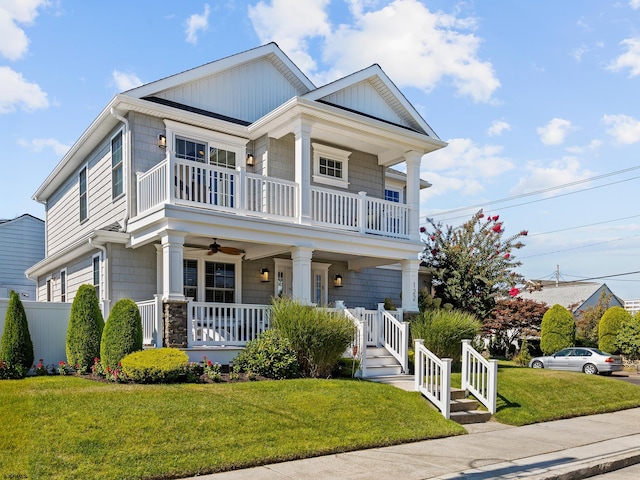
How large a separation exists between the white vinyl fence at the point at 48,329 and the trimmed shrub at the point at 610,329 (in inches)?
948

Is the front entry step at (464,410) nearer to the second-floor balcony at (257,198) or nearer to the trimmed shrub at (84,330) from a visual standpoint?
the second-floor balcony at (257,198)

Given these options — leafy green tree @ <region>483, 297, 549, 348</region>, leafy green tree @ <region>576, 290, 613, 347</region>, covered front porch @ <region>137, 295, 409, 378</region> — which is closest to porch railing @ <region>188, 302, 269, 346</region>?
covered front porch @ <region>137, 295, 409, 378</region>

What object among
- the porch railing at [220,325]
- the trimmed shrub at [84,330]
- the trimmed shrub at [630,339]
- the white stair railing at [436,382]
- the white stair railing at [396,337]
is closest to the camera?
the white stair railing at [436,382]

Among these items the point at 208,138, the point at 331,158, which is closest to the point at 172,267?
the point at 208,138

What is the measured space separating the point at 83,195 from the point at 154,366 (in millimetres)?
9311

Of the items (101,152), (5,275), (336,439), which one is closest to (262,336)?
(336,439)

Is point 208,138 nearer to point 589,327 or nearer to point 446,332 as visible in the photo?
point 446,332

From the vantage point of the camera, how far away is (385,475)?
698 cm

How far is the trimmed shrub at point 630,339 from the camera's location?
26.7 m

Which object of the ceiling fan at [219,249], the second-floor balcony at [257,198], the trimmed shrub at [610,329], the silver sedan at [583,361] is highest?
the second-floor balcony at [257,198]

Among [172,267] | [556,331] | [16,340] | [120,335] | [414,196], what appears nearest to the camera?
[120,335]

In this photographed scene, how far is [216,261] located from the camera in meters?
15.5

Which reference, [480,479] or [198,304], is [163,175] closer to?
[198,304]

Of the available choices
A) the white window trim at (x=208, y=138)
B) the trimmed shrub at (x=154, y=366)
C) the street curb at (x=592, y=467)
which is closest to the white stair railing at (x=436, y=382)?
the street curb at (x=592, y=467)
